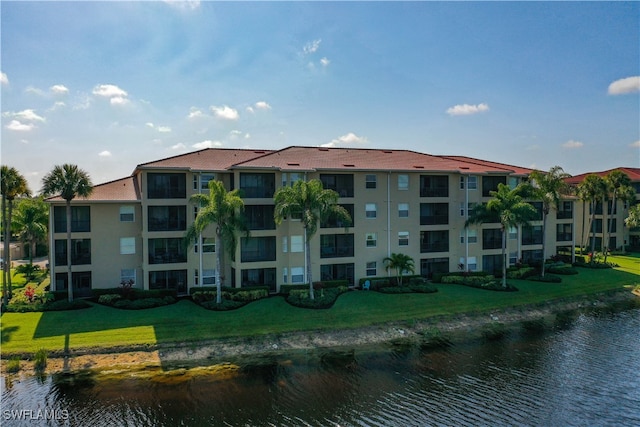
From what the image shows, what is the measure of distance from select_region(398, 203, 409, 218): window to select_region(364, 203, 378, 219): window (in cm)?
294

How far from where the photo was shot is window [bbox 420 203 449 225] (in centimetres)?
4519

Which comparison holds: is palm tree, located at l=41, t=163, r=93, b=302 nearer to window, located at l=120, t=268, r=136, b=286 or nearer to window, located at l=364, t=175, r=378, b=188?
window, located at l=120, t=268, r=136, b=286

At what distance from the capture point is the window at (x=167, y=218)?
1502 inches

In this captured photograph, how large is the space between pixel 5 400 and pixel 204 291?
54.7 ft

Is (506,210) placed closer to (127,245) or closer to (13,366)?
(127,245)

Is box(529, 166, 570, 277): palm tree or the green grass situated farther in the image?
box(529, 166, 570, 277): palm tree

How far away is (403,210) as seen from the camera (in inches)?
1743

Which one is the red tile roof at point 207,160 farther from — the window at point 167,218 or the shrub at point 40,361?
the shrub at point 40,361

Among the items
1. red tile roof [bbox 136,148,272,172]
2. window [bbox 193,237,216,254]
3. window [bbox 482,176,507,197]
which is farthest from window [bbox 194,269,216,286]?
window [bbox 482,176,507,197]

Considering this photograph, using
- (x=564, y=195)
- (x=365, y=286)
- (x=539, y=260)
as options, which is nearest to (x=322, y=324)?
(x=365, y=286)

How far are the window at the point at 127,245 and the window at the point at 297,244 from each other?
15.4 metres

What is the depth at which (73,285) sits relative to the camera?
1469 inches

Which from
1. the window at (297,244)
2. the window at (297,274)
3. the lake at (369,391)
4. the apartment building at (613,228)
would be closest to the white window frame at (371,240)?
the window at (297,244)

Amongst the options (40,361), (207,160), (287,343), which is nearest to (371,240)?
(287,343)
